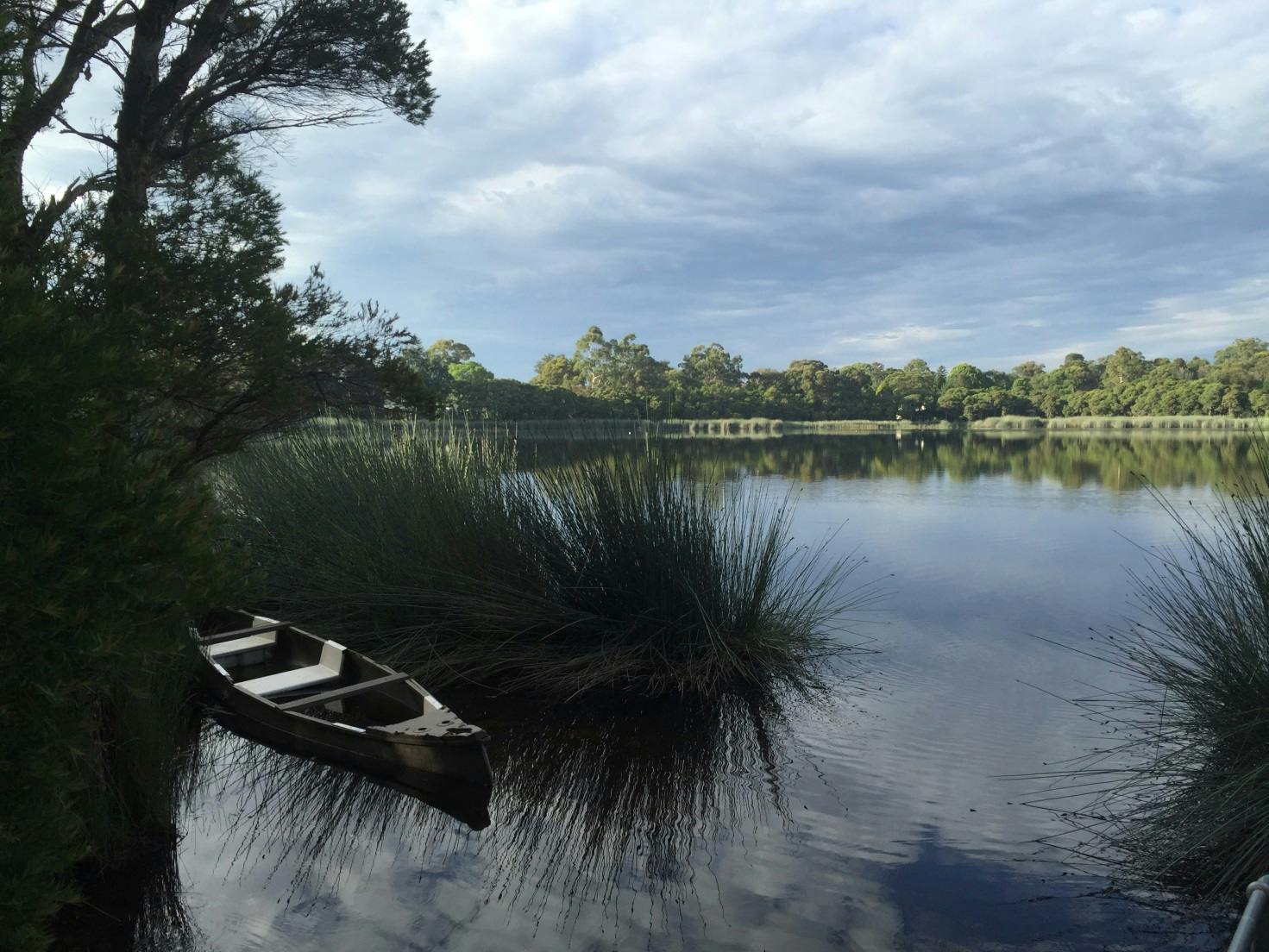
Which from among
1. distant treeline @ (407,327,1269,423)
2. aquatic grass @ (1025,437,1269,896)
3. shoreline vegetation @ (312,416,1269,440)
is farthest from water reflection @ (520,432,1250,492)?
distant treeline @ (407,327,1269,423)

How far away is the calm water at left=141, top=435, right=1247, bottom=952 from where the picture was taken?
10.4ft

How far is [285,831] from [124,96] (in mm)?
6553

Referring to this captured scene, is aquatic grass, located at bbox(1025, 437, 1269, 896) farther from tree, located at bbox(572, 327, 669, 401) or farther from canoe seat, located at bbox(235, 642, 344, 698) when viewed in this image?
tree, located at bbox(572, 327, 669, 401)

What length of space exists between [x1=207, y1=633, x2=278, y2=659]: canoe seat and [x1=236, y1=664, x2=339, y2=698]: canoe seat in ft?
1.06

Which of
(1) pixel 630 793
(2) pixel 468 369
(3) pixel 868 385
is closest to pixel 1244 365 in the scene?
(3) pixel 868 385

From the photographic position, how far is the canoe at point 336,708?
13.5 feet

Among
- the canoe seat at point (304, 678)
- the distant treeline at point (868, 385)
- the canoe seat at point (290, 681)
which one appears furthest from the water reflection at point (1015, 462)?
the distant treeline at point (868, 385)

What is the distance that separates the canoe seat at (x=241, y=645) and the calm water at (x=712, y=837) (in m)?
0.61

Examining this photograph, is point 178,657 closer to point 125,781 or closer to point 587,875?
point 125,781

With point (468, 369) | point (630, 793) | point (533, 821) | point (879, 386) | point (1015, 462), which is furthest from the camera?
point (879, 386)

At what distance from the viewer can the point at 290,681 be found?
516 centimetres

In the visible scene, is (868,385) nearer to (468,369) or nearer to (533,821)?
(468,369)

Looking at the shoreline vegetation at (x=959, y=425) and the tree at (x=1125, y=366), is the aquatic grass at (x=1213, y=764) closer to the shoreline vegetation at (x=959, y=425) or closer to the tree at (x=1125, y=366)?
the shoreline vegetation at (x=959, y=425)

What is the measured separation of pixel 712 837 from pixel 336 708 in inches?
92.9
